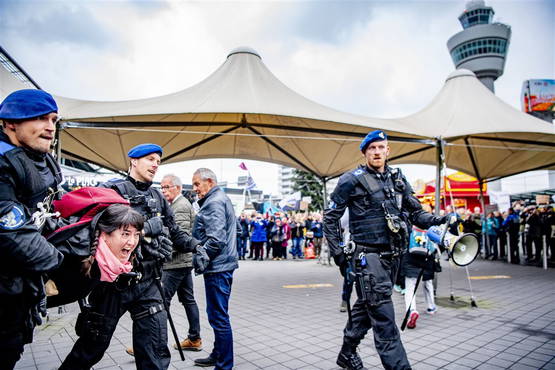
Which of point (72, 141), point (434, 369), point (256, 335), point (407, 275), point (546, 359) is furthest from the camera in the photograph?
point (72, 141)

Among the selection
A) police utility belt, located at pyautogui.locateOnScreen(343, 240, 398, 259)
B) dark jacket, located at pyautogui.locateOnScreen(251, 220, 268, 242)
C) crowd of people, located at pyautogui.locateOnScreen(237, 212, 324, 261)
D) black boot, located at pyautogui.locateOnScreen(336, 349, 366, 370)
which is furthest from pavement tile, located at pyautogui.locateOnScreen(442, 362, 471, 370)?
dark jacket, located at pyautogui.locateOnScreen(251, 220, 268, 242)

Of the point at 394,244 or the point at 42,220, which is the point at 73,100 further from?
the point at 394,244

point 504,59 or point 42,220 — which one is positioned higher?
point 504,59

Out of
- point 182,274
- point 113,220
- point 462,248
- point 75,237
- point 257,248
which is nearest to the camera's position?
point 75,237

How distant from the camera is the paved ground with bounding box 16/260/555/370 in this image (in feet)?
12.1

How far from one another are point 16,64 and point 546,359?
319 inches

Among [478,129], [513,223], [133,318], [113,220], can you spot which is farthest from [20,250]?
[513,223]

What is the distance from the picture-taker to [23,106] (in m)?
1.69

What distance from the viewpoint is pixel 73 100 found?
26.7ft

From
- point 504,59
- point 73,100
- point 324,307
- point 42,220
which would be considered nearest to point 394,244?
point 42,220

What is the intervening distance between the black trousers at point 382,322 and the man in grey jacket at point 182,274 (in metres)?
1.95

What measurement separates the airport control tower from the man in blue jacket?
104 m

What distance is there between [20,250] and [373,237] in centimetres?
256

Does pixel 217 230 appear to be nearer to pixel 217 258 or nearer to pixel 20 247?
pixel 217 258
